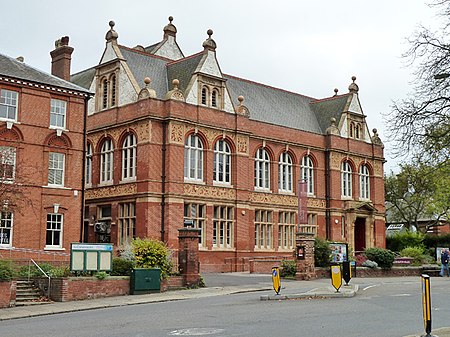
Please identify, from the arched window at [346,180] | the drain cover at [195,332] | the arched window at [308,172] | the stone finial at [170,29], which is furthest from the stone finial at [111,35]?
the drain cover at [195,332]

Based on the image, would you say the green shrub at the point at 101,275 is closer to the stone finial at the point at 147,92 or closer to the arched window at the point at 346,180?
the stone finial at the point at 147,92

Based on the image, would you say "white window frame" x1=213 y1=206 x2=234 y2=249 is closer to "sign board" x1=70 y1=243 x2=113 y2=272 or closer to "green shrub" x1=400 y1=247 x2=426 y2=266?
"green shrub" x1=400 y1=247 x2=426 y2=266

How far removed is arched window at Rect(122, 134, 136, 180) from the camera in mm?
38284

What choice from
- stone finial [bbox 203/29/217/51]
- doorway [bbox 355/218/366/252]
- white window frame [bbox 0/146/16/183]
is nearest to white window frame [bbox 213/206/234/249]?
stone finial [bbox 203/29/217/51]

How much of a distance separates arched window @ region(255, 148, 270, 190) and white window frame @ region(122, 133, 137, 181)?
9334mm

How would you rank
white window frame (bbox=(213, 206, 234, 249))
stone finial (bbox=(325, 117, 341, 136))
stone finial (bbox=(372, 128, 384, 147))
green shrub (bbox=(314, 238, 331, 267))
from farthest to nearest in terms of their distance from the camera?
stone finial (bbox=(372, 128, 384, 147))
stone finial (bbox=(325, 117, 341, 136))
white window frame (bbox=(213, 206, 234, 249))
green shrub (bbox=(314, 238, 331, 267))

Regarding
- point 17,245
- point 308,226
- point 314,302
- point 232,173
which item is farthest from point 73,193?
point 308,226

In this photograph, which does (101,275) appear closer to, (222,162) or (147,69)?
(222,162)

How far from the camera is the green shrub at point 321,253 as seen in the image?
33.5m

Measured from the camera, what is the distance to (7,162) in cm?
2845

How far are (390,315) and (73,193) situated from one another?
20.4m

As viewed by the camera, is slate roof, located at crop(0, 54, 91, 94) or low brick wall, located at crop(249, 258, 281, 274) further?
low brick wall, located at crop(249, 258, 281, 274)

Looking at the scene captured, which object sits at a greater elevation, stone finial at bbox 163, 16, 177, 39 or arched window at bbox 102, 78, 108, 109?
stone finial at bbox 163, 16, 177, 39

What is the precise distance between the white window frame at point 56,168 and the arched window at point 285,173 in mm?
17800
